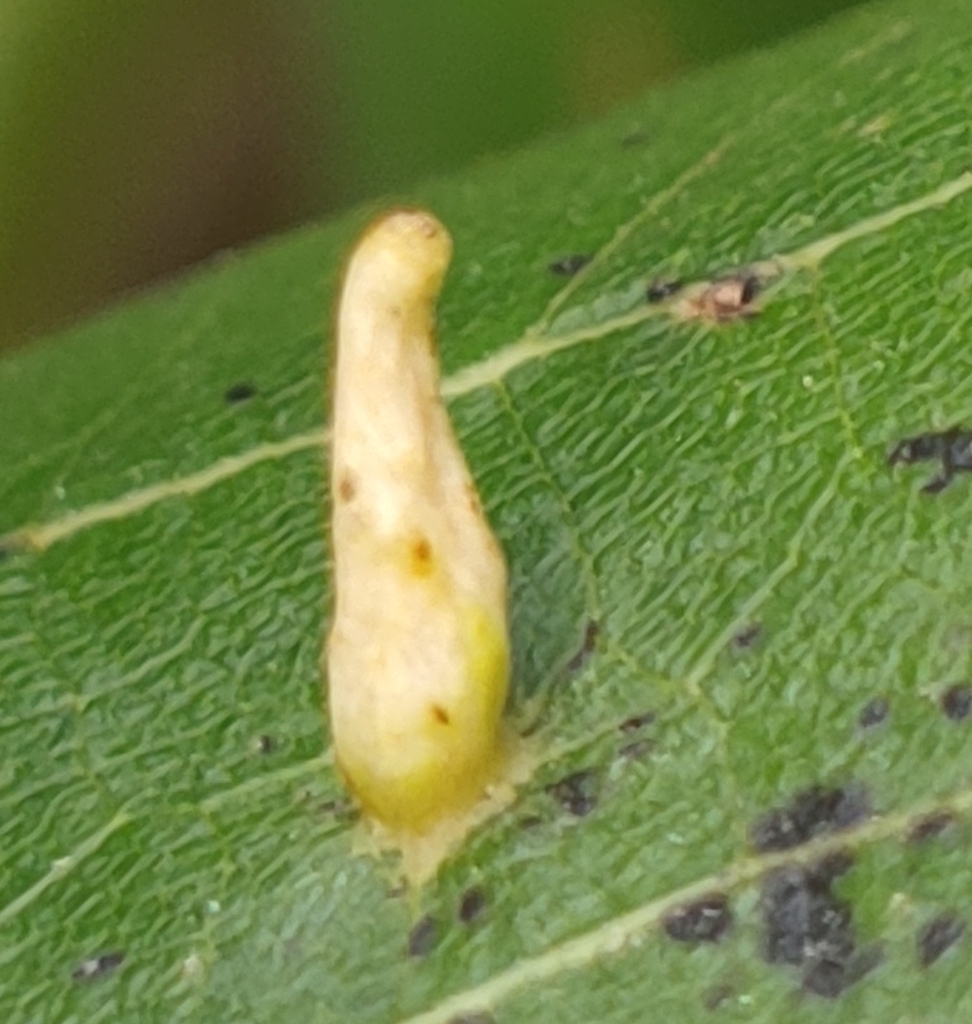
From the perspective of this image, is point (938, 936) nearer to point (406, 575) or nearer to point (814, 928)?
point (814, 928)

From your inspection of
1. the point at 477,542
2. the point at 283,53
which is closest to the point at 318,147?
the point at 283,53

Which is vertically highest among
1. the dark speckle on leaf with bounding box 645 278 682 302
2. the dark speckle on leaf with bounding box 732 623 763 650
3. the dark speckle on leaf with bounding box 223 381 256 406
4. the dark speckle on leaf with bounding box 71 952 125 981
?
the dark speckle on leaf with bounding box 223 381 256 406

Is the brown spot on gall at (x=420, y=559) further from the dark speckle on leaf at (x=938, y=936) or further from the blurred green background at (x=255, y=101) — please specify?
the blurred green background at (x=255, y=101)

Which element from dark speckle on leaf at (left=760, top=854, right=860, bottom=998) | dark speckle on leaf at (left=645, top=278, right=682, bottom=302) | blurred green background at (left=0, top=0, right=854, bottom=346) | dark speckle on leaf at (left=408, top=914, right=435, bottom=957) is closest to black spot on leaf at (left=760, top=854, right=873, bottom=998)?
dark speckle on leaf at (left=760, top=854, right=860, bottom=998)

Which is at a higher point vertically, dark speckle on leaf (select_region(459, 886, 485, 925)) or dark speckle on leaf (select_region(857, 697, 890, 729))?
dark speckle on leaf (select_region(857, 697, 890, 729))

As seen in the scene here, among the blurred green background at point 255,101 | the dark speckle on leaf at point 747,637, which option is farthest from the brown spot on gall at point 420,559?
the blurred green background at point 255,101

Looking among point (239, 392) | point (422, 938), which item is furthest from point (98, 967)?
point (239, 392)

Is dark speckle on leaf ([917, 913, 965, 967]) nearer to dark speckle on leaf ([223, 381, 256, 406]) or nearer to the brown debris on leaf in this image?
the brown debris on leaf

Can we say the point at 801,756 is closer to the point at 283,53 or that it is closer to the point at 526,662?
the point at 526,662
